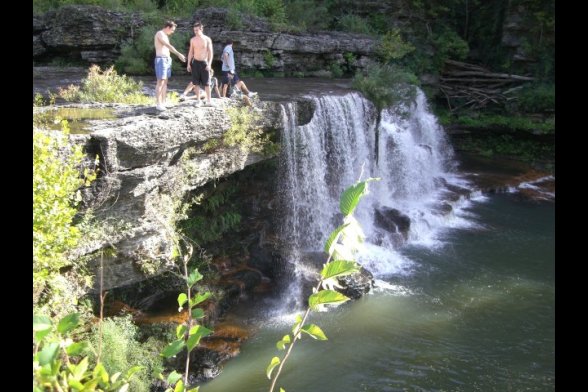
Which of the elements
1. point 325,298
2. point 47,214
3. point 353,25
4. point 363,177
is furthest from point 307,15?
point 325,298

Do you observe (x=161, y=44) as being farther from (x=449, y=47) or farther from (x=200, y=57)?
(x=449, y=47)

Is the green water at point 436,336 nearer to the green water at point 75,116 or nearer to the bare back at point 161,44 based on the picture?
the green water at point 75,116

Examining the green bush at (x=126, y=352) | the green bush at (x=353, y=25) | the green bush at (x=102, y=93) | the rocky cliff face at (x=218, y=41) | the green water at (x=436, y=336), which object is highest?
the green bush at (x=353, y=25)

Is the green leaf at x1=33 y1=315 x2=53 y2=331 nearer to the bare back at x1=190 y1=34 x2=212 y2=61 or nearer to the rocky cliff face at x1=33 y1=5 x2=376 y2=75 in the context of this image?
the bare back at x1=190 y1=34 x2=212 y2=61

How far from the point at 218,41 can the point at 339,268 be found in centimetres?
1579

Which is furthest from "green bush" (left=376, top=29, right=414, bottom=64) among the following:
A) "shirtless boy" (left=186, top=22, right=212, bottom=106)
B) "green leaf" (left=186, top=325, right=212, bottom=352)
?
"green leaf" (left=186, top=325, right=212, bottom=352)

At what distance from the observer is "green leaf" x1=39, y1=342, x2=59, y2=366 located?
2779 mm

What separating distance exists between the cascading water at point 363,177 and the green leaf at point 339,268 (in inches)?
297

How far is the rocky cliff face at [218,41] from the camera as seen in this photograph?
16.7 m

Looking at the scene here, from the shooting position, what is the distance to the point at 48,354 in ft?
9.23

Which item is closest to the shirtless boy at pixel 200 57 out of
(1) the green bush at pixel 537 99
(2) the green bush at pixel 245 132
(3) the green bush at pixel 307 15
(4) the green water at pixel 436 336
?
(2) the green bush at pixel 245 132

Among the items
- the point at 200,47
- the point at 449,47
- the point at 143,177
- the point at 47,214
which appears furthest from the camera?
the point at 449,47
